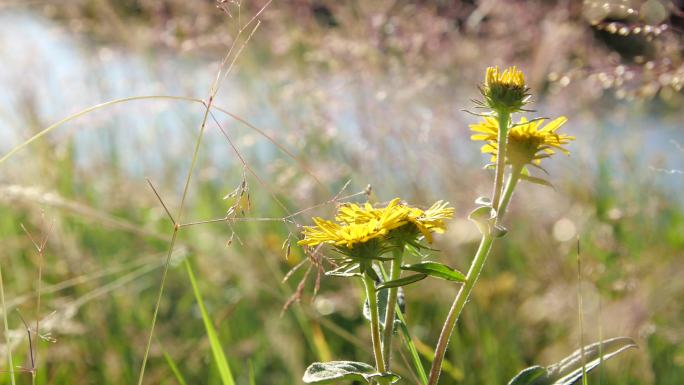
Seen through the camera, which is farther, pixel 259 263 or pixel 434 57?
pixel 434 57

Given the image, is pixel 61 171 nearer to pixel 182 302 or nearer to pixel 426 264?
pixel 182 302

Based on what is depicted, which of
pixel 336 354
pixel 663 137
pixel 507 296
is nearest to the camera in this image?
pixel 336 354

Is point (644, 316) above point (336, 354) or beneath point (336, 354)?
above

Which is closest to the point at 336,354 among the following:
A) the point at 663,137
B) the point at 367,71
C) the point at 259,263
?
the point at 259,263

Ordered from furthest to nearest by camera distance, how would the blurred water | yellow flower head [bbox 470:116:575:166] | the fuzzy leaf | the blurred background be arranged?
the blurred water < the blurred background < yellow flower head [bbox 470:116:575:166] < the fuzzy leaf

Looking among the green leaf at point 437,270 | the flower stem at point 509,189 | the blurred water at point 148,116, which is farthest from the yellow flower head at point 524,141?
the blurred water at point 148,116

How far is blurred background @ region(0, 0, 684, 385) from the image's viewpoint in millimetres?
1303

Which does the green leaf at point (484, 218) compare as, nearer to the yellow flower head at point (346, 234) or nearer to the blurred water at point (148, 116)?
the yellow flower head at point (346, 234)

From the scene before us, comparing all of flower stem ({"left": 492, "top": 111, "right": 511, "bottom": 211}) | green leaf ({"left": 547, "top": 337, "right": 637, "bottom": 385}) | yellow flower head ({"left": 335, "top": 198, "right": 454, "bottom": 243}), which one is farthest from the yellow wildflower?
green leaf ({"left": 547, "top": 337, "right": 637, "bottom": 385})

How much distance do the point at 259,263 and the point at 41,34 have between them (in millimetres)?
4139

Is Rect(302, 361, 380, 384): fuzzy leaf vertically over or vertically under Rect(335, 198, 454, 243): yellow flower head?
under

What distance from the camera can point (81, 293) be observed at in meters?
1.70

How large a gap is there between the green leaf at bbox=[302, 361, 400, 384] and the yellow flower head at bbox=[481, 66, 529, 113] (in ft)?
0.87

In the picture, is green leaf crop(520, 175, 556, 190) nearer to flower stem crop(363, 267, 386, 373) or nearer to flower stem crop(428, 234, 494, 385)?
flower stem crop(428, 234, 494, 385)
